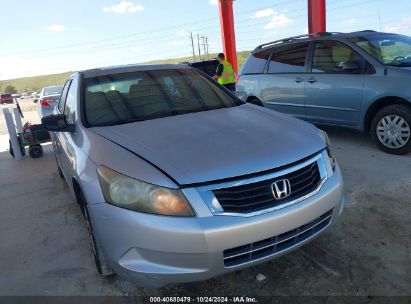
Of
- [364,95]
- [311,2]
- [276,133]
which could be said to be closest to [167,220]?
[276,133]

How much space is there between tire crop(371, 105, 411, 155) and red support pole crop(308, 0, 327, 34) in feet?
24.9

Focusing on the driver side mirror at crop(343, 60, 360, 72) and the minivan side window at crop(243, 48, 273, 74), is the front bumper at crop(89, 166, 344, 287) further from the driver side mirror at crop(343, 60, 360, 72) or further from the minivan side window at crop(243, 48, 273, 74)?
the minivan side window at crop(243, 48, 273, 74)

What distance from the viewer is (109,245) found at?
2.23 metres

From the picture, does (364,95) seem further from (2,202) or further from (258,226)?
(2,202)

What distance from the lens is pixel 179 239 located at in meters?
2.02

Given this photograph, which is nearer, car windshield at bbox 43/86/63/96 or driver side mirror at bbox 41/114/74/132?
driver side mirror at bbox 41/114/74/132

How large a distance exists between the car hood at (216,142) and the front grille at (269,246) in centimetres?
42

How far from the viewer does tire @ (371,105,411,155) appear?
4.89 m

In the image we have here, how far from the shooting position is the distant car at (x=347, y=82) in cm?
497

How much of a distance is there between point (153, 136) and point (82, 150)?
0.56 metres

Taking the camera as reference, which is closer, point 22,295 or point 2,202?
point 22,295

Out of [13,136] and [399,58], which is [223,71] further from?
[399,58]

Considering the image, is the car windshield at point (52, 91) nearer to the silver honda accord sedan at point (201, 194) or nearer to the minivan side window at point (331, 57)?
the minivan side window at point (331, 57)

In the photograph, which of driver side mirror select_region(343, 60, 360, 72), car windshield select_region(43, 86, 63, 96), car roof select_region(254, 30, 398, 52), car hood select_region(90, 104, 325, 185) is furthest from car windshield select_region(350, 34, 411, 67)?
car windshield select_region(43, 86, 63, 96)
